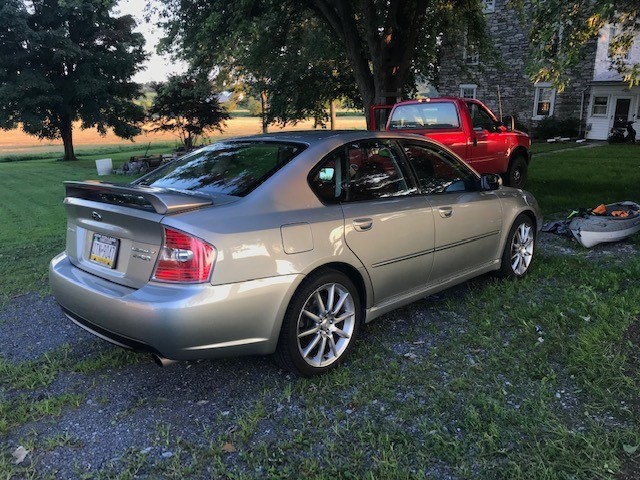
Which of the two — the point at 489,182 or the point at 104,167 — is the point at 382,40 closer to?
the point at 489,182

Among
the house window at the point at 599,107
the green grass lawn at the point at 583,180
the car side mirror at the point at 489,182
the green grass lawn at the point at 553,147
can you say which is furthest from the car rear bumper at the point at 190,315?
the house window at the point at 599,107

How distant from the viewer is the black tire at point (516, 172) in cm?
1043

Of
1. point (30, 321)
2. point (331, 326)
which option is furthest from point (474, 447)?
point (30, 321)

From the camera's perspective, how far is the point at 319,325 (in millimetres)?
3375

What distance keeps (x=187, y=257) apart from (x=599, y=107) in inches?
1165

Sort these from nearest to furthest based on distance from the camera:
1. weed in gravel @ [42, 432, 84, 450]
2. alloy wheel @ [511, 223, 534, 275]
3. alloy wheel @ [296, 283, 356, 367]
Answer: weed in gravel @ [42, 432, 84, 450] → alloy wheel @ [296, 283, 356, 367] → alloy wheel @ [511, 223, 534, 275]

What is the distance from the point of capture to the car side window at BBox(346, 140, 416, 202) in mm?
3709

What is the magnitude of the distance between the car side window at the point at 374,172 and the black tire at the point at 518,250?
1451 millimetres

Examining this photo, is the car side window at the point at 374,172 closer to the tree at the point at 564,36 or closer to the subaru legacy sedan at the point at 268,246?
the subaru legacy sedan at the point at 268,246

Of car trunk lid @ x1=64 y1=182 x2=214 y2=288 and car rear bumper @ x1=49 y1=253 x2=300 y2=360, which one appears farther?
car trunk lid @ x1=64 y1=182 x2=214 y2=288

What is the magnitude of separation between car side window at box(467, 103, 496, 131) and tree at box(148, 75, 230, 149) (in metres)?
15.5

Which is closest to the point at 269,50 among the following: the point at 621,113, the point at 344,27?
the point at 344,27

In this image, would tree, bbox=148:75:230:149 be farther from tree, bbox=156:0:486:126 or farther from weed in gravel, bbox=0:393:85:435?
weed in gravel, bbox=0:393:85:435

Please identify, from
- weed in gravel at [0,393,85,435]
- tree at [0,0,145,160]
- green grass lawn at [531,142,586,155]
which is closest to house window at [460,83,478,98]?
green grass lawn at [531,142,586,155]
